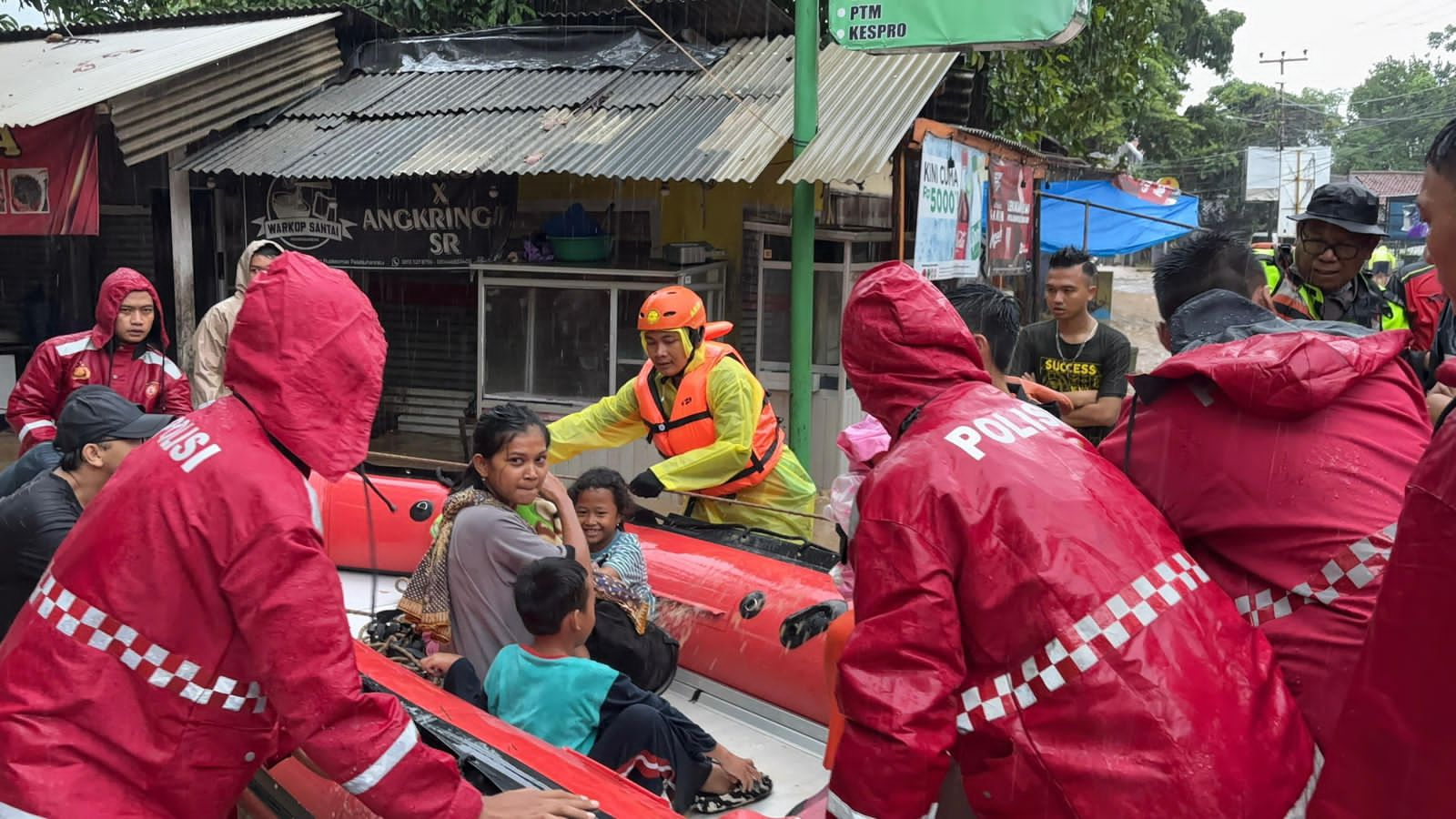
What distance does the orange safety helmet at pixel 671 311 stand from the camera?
4891mm

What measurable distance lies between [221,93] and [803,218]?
5.70 m

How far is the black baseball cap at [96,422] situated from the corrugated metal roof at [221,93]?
223 inches

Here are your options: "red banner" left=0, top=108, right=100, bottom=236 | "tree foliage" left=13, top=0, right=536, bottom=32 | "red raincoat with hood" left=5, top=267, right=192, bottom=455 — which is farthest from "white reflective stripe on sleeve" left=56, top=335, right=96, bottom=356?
"tree foliage" left=13, top=0, right=536, bottom=32

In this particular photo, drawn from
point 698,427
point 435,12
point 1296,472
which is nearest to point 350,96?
point 435,12

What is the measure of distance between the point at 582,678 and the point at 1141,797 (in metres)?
1.76

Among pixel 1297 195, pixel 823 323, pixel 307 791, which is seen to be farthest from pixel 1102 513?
pixel 1297 195

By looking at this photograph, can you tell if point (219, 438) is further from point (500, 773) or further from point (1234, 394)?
point (1234, 394)

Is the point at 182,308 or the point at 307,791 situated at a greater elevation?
the point at 182,308

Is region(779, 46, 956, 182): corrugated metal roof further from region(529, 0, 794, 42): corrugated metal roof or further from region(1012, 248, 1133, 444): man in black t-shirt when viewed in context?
region(1012, 248, 1133, 444): man in black t-shirt

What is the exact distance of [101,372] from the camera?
5.51 m

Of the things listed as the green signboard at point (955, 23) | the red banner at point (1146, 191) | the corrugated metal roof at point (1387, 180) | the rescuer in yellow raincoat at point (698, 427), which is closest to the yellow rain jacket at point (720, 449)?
the rescuer in yellow raincoat at point (698, 427)

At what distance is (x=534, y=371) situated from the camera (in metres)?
9.03

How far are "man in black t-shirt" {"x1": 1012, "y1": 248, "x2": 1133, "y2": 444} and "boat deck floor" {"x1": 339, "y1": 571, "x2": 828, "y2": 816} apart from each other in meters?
1.68

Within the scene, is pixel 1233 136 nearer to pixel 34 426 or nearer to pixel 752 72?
pixel 752 72
